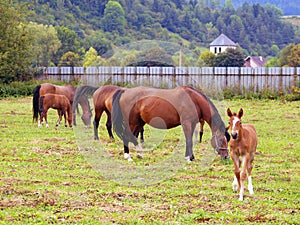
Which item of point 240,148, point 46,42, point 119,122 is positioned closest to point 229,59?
point 46,42

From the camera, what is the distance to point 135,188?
365 inches

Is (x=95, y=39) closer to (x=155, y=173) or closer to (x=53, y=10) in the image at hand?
(x=53, y=10)

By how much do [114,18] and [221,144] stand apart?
78.8m

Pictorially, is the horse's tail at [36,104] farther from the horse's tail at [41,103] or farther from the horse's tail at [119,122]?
the horse's tail at [119,122]

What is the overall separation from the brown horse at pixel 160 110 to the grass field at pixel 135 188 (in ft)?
1.98

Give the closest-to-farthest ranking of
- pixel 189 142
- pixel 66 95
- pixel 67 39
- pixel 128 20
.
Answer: pixel 189 142
pixel 66 95
pixel 67 39
pixel 128 20

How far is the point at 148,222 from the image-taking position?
7.20 meters

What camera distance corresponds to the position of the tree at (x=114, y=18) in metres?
85.4

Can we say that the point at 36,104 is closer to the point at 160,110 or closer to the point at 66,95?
the point at 66,95

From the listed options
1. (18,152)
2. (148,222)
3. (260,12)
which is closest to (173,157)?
(18,152)

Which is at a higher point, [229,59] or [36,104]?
[229,59]

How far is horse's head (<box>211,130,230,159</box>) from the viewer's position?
11.2 metres

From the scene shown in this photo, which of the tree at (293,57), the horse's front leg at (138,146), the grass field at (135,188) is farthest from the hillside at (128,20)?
the horse's front leg at (138,146)

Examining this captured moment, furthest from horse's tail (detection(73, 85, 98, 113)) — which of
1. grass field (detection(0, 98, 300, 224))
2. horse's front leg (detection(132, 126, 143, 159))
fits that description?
horse's front leg (detection(132, 126, 143, 159))
